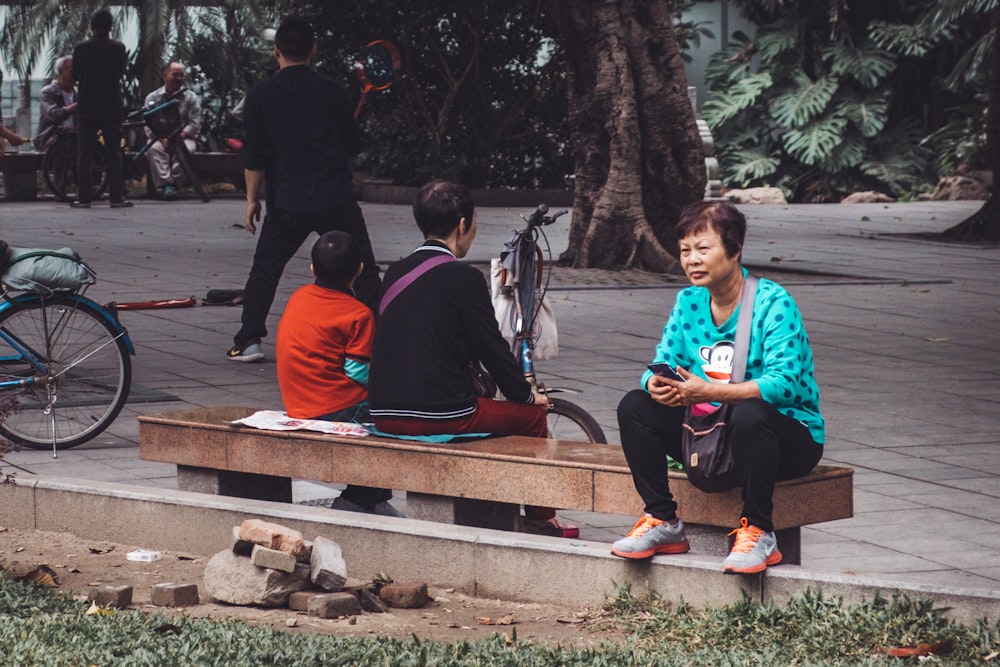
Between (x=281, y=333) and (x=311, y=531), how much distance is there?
3.35ft

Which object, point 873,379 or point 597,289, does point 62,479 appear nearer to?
point 873,379

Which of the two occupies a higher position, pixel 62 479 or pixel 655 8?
pixel 655 8

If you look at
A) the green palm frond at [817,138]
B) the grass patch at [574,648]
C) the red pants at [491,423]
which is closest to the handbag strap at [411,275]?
the red pants at [491,423]

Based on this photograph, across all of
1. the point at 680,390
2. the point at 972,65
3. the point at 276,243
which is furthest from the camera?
the point at 972,65

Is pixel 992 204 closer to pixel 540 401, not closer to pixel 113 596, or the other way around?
pixel 540 401

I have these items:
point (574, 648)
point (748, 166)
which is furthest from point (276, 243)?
point (748, 166)

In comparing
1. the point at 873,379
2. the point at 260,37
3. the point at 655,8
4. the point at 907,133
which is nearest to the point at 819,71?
the point at 907,133

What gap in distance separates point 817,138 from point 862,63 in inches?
56.8

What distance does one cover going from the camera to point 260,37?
2830 centimetres

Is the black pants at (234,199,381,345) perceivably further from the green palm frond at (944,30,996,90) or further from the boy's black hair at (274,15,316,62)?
the green palm frond at (944,30,996,90)

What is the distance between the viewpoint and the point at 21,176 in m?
23.2

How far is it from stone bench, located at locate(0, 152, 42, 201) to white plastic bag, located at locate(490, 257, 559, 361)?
17744 mm

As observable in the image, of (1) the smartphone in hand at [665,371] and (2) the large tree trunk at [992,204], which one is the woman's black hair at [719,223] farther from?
(2) the large tree trunk at [992,204]

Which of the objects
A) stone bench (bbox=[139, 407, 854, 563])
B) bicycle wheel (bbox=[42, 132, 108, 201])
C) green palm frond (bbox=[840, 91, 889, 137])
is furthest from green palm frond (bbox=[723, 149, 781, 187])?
stone bench (bbox=[139, 407, 854, 563])
